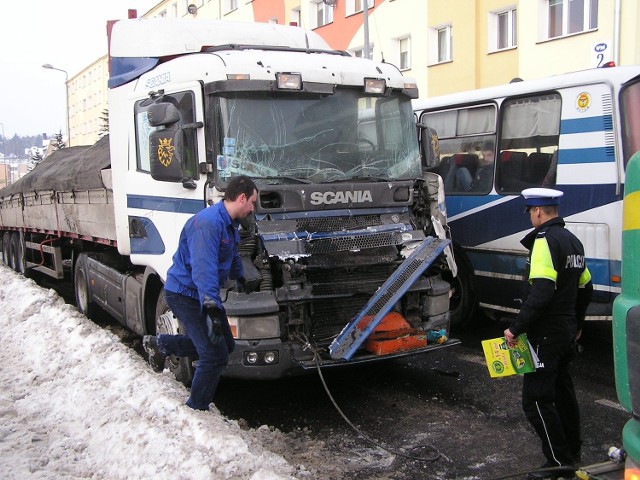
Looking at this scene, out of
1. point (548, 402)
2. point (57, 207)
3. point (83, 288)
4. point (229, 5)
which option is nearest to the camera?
point (548, 402)

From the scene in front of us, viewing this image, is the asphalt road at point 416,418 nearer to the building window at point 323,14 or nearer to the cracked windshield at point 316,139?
the cracked windshield at point 316,139

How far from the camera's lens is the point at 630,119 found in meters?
6.24

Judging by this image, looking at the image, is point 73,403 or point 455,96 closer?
point 73,403

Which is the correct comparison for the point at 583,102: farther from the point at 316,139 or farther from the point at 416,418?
the point at 416,418

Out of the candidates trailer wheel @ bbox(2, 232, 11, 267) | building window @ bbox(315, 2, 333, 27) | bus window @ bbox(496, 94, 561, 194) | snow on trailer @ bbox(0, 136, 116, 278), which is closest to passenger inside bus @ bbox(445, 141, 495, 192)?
bus window @ bbox(496, 94, 561, 194)

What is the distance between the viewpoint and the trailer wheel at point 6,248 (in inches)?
571

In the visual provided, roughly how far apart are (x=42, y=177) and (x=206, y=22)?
5.11m

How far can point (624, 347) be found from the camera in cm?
248

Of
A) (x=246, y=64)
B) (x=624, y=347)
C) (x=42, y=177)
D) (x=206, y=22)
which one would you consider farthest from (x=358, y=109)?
(x=42, y=177)

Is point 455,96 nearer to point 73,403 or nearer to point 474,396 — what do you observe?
point 474,396

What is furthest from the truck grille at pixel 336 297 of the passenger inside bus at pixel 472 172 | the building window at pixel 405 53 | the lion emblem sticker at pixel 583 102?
the building window at pixel 405 53

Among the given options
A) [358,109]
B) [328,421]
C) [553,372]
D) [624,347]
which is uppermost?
[358,109]

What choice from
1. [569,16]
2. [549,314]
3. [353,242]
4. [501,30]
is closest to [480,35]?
[501,30]

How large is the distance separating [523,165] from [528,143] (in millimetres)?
247
